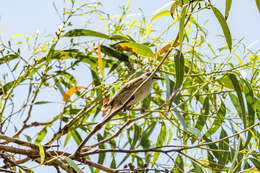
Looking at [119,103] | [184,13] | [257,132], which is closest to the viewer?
[184,13]

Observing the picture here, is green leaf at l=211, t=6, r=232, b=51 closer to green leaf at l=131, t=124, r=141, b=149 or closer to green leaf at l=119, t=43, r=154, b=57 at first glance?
green leaf at l=119, t=43, r=154, b=57

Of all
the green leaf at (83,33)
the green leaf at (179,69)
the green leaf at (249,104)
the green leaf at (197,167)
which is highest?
the green leaf at (83,33)

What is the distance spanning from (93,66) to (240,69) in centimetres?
42

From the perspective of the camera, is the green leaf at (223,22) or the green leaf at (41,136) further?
the green leaf at (41,136)

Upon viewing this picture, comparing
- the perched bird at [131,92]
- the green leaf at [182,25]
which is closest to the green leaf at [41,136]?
the perched bird at [131,92]

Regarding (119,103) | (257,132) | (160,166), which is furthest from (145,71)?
(257,132)

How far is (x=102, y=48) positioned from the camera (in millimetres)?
1063

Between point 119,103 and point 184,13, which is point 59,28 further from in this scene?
point 184,13

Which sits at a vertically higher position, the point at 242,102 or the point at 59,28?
the point at 59,28

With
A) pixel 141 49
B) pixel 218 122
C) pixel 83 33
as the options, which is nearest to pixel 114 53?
pixel 83 33

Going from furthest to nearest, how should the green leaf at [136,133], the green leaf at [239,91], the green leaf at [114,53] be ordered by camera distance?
the green leaf at [136,133]
the green leaf at [114,53]
the green leaf at [239,91]

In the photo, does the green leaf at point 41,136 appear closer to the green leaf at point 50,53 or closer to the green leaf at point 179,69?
the green leaf at point 50,53

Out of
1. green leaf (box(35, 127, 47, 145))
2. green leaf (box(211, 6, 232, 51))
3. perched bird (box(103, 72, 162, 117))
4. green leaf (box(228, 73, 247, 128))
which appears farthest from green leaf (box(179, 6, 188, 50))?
green leaf (box(35, 127, 47, 145))

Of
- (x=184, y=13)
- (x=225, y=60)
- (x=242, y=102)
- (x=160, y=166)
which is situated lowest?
(x=160, y=166)
